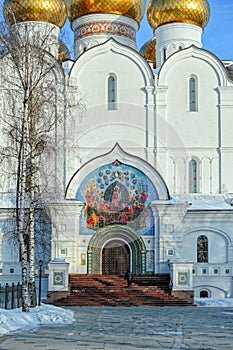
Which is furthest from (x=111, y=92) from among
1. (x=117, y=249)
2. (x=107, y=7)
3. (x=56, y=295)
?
(x=56, y=295)

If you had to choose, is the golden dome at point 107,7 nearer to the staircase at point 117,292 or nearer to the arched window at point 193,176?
the arched window at point 193,176

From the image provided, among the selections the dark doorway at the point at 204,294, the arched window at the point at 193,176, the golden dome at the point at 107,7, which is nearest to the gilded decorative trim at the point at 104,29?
the golden dome at the point at 107,7

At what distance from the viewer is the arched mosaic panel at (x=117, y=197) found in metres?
22.4

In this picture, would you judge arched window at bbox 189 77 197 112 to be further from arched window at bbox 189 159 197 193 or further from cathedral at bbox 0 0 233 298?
arched window at bbox 189 159 197 193

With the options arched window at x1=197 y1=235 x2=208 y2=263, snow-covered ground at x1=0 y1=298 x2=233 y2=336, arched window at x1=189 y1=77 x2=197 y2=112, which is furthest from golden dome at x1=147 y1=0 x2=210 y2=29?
snow-covered ground at x1=0 y1=298 x2=233 y2=336

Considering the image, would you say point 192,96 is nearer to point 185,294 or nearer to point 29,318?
point 185,294

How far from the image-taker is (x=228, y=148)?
24359 mm

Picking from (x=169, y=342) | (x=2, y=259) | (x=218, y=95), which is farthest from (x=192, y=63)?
(x=169, y=342)

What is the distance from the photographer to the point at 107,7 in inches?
1032

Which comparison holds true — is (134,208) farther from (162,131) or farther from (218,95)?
(218,95)

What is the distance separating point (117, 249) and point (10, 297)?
686 cm

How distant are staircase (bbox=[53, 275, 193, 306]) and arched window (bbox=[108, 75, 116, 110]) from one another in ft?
20.9

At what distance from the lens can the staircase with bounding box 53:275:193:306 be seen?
65.0ft

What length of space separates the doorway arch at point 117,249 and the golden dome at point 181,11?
889cm
